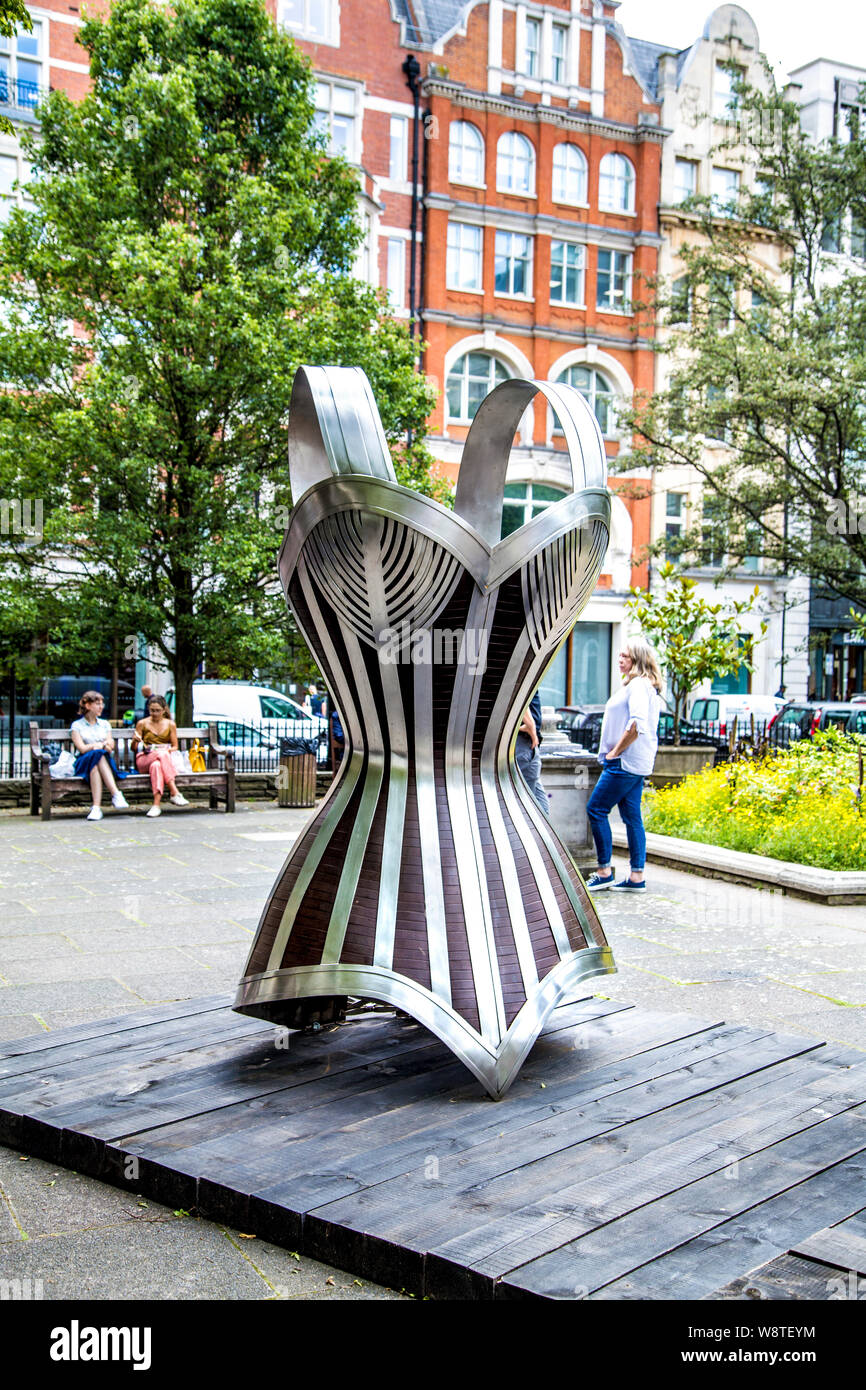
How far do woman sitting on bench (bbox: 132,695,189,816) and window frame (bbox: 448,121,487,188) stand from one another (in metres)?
24.5

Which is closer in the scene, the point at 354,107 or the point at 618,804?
the point at 618,804

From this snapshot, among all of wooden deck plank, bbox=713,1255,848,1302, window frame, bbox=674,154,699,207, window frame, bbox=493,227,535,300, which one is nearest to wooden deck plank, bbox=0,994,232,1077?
wooden deck plank, bbox=713,1255,848,1302

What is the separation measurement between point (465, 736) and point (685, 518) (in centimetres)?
3495

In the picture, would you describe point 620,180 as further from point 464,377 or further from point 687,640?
point 687,640

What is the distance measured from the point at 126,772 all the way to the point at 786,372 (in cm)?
1248

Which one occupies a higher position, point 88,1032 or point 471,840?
point 471,840

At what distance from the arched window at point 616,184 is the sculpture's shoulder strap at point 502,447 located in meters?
34.7

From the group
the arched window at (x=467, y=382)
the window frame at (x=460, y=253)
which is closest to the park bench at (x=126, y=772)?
the arched window at (x=467, y=382)

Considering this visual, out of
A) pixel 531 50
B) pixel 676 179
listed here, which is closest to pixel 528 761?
pixel 531 50

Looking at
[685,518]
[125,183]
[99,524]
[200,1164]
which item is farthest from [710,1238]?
[685,518]

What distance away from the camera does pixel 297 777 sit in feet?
50.3

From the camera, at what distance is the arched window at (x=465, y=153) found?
110ft

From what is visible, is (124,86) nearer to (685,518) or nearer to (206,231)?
(206,231)
